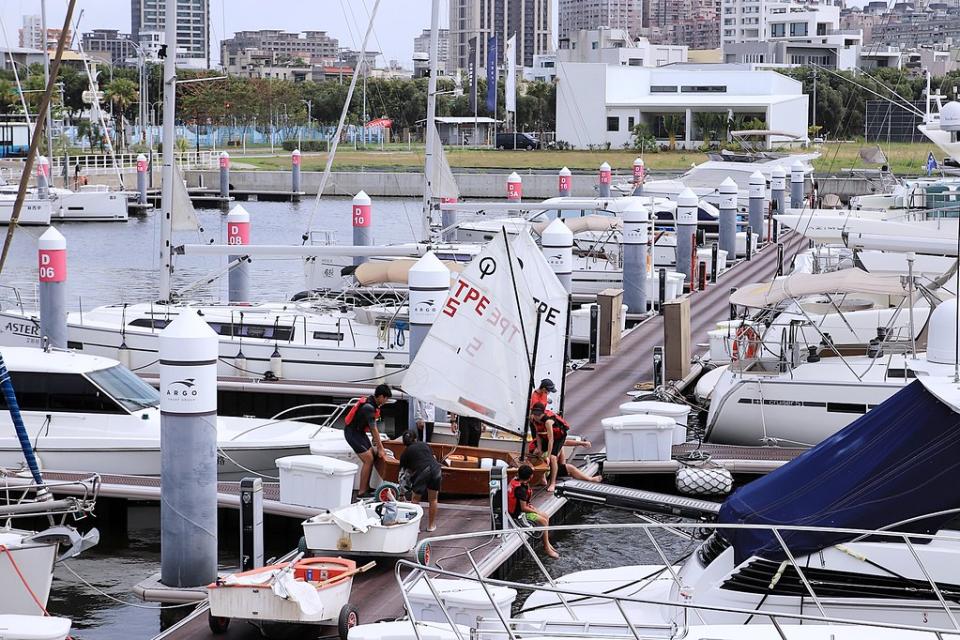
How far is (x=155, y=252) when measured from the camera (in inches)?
1946

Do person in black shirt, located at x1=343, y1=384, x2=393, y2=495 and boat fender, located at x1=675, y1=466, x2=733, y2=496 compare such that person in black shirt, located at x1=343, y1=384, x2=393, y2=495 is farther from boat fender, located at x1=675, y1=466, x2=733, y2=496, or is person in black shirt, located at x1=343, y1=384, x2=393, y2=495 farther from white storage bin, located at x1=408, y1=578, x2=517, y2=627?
white storage bin, located at x1=408, y1=578, x2=517, y2=627

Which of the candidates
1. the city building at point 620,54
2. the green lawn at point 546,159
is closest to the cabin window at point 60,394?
the green lawn at point 546,159

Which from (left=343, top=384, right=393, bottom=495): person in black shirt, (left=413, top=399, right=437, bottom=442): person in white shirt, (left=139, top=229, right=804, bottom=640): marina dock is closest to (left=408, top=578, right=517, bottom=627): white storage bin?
(left=139, top=229, right=804, bottom=640): marina dock

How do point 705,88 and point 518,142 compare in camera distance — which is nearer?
Answer: point 705,88

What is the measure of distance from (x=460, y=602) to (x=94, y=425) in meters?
8.84

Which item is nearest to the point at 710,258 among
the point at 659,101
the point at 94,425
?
the point at 94,425

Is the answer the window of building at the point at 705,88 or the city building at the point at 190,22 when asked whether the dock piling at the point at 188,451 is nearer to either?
the city building at the point at 190,22

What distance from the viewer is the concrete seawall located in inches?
3009

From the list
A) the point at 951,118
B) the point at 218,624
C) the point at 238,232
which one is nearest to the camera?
the point at 218,624

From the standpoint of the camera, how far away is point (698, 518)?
1245cm

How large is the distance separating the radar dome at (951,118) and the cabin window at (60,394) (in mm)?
16287

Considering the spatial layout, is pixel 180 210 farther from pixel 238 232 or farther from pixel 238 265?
pixel 238 232

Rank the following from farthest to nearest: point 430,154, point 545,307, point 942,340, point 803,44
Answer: point 803,44 → point 430,154 → point 545,307 → point 942,340

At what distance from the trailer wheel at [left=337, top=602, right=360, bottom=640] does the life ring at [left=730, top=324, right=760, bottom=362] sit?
1023 cm
